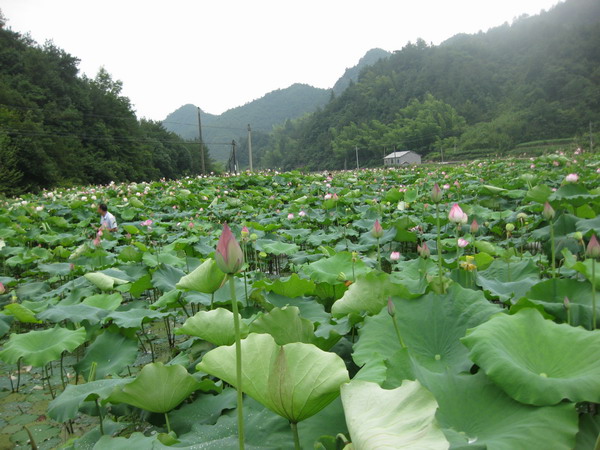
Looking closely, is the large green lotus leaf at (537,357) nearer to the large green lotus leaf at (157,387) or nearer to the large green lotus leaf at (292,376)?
the large green lotus leaf at (292,376)

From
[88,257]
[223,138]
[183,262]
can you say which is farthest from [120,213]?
[223,138]

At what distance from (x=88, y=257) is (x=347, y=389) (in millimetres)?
2814

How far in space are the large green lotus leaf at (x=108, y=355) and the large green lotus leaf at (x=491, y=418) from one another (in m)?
1.10

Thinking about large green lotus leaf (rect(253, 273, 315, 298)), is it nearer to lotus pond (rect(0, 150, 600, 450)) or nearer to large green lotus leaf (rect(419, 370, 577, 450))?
lotus pond (rect(0, 150, 600, 450))

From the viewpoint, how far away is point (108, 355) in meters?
1.52

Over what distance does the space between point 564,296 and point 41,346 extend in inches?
68.8

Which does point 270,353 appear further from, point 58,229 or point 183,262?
point 58,229

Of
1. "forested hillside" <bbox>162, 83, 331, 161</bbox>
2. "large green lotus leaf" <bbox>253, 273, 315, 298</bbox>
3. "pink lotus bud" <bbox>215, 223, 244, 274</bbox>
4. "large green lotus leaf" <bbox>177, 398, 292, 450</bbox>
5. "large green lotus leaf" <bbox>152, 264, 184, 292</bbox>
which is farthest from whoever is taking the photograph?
"forested hillside" <bbox>162, 83, 331, 161</bbox>

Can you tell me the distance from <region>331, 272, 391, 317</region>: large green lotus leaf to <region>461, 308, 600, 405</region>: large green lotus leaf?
38 cm

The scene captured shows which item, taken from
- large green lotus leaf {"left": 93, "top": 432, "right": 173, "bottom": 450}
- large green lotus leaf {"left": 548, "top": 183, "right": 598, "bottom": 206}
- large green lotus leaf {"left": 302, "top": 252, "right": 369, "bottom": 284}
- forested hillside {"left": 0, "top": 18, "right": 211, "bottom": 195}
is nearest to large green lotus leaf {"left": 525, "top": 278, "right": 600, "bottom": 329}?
large green lotus leaf {"left": 302, "top": 252, "right": 369, "bottom": 284}

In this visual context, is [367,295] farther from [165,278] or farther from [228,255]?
[165,278]

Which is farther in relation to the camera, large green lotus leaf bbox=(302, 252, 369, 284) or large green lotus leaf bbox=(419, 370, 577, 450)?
large green lotus leaf bbox=(302, 252, 369, 284)

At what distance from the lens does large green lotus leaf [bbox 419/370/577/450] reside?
61cm

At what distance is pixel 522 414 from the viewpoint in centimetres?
68
